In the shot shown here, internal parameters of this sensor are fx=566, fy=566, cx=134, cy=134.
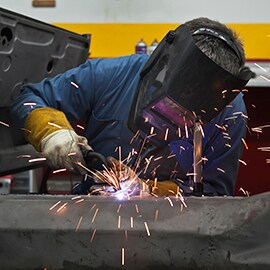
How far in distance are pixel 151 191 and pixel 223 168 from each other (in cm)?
46

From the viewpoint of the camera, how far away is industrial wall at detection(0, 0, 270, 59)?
4211mm

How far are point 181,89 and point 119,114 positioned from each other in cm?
60

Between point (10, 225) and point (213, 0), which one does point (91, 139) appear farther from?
point (213, 0)

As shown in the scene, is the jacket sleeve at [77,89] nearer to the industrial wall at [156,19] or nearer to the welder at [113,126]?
the welder at [113,126]

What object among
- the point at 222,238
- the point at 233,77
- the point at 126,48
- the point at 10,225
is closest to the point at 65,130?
the point at 233,77

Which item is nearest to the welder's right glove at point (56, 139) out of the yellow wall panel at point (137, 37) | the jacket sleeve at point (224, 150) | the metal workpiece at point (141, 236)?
the jacket sleeve at point (224, 150)

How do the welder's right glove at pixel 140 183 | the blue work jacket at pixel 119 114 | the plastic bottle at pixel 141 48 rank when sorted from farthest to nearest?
the plastic bottle at pixel 141 48, the blue work jacket at pixel 119 114, the welder's right glove at pixel 140 183

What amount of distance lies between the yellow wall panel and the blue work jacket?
1972 millimetres

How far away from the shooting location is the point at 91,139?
2309 millimetres

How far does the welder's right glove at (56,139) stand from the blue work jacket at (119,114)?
0.43 ft

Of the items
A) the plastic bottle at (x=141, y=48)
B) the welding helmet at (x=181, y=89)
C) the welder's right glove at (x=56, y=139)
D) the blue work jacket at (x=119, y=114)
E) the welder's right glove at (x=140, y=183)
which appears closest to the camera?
the welding helmet at (x=181, y=89)

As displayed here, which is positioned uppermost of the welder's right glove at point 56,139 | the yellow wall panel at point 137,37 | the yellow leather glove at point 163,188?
the yellow wall panel at point 137,37

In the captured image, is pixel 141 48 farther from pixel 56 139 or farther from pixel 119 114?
pixel 56 139

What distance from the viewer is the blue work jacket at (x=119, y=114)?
7.18ft
